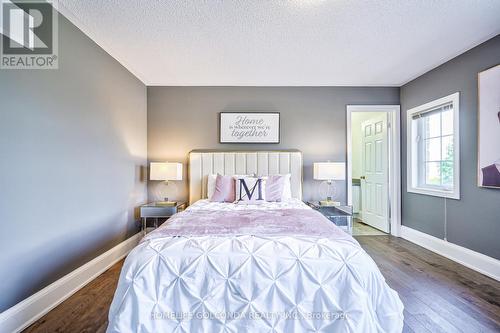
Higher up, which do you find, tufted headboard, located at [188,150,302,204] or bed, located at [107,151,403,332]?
tufted headboard, located at [188,150,302,204]

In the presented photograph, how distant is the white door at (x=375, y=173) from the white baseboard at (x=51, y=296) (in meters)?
4.23

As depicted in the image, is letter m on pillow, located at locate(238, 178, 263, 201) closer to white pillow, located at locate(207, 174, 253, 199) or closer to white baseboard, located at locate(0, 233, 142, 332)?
white pillow, located at locate(207, 174, 253, 199)

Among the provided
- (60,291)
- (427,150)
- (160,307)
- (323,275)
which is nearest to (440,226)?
(427,150)

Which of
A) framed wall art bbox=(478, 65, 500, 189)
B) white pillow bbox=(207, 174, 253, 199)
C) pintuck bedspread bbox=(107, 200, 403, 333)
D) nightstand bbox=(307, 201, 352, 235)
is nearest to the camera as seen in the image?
pintuck bedspread bbox=(107, 200, 403, 333)

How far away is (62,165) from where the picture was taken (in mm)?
1999

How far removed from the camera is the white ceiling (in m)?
1.90

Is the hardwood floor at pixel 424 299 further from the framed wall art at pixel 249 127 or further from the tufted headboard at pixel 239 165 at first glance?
the framed wall art at pixel 249 127

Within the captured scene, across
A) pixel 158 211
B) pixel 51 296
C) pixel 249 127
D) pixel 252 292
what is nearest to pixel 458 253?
pixel 252 292

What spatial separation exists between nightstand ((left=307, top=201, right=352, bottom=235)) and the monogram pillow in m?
0.89

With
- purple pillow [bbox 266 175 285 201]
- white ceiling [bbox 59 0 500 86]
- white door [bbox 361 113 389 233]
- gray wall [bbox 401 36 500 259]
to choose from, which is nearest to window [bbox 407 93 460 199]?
gray wall [bbox 401 36 500 259]

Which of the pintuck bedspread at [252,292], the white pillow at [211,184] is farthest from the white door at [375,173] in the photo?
the pintuck bedspread at [252,292]

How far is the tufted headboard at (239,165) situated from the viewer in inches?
138

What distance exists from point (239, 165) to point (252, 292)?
2.35 meters

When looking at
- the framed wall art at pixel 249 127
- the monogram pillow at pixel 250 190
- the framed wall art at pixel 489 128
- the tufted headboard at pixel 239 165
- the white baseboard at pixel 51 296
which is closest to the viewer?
the white baseboard at pixel 51 296
